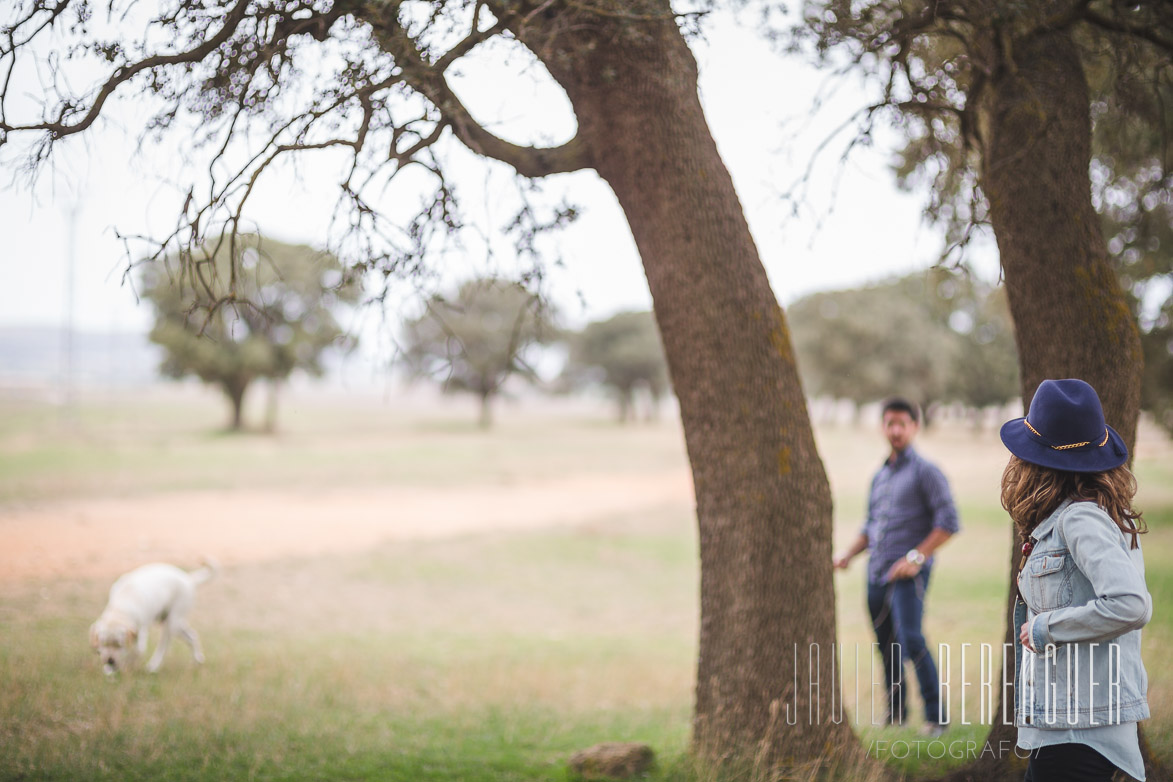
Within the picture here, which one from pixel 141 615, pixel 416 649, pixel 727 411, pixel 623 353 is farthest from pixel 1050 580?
pixel 623 353

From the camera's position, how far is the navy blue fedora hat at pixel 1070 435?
2.63 m

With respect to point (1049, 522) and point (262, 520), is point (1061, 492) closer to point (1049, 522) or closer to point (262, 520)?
point (1049, 522)

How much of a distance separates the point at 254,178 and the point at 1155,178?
8425mm

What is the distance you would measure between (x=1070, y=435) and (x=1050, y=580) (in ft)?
1.48

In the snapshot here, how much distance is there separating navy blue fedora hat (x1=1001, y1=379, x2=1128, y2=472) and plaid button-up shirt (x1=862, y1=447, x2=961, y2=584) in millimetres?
3135

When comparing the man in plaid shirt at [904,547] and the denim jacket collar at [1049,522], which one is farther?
the man in plaid shirt at [904,547]

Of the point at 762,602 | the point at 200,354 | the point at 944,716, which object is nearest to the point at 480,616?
the point at 944,716

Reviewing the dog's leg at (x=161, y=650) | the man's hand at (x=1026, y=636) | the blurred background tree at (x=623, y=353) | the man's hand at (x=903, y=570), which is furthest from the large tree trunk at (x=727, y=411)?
the blurred background tree at (x=623, y=353)

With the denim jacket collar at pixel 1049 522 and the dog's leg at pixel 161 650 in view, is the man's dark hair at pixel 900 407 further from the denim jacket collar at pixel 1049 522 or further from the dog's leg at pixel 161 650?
the dog's leg at pixel 161 650

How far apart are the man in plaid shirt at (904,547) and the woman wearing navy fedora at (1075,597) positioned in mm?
2940

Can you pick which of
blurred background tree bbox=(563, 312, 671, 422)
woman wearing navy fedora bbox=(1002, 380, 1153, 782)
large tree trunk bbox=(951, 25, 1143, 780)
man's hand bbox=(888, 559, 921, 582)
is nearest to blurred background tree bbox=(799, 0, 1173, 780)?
large tree trunk bbox=(951, 25, 1143, 780)

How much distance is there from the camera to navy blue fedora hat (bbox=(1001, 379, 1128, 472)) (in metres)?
2.63

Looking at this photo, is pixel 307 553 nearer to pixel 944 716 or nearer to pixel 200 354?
pixel 944 716

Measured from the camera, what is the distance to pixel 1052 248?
183 inches
